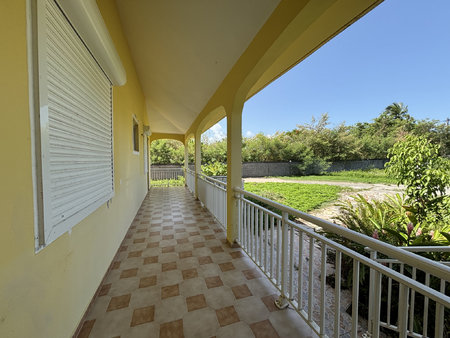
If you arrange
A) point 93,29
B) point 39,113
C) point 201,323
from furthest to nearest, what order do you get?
point 201,323 → point 93,29 → point 39,113

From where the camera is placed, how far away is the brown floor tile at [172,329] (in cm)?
128

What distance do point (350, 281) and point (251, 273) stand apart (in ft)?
3.16

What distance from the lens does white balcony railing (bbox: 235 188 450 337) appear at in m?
0.69

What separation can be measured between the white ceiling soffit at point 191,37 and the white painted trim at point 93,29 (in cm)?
77

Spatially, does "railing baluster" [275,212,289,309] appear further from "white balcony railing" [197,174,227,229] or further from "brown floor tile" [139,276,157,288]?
"white balcony railing" [197,174,227,229]

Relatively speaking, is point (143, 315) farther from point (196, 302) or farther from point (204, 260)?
point (204, 260)

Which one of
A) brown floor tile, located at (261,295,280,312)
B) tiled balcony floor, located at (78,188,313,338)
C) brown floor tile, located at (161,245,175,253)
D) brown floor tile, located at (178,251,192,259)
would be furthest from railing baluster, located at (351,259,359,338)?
brown floor tile, located at (161,245,175,253)

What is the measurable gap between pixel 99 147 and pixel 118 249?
1.48m

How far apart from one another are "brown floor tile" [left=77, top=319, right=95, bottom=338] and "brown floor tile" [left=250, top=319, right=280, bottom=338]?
1.21 meters

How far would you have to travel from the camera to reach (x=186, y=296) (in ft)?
5.38

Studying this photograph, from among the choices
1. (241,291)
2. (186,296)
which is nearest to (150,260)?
(186,296)

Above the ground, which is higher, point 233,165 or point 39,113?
point 39,113

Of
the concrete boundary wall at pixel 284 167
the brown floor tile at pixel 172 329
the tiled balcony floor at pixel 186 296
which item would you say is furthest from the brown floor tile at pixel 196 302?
the concrete boundary wall at pixel 284 167

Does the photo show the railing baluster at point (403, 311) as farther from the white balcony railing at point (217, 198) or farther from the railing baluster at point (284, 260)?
the white balcony railing at point (217, 198)
